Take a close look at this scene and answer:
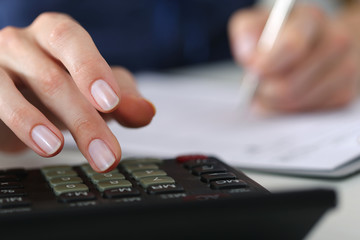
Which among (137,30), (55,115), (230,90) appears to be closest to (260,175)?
(55,115)

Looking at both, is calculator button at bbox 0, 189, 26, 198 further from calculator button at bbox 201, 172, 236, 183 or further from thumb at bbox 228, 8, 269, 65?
thumb at bbox 228, 8, 269, 65

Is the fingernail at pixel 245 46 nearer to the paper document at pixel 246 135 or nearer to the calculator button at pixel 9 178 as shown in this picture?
the paper document at pixel 246 135

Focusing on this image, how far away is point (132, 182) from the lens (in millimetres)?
280

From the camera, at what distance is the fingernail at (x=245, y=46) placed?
66 cm

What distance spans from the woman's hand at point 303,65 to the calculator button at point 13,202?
0.41m

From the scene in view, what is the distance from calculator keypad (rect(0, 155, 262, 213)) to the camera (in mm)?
248

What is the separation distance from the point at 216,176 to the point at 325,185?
11 centimetres

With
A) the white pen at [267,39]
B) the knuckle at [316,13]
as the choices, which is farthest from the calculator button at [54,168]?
the knuckle at [316,13]

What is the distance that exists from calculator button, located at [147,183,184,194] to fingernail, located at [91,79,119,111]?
0.05 metres

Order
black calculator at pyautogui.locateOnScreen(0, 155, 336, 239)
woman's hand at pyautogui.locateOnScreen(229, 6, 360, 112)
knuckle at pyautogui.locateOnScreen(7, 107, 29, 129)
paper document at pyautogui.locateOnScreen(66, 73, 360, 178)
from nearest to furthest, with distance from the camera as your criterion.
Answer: black calculator at pyautogui.locateOnScreen(0, 155, 336, 239) < knuckle at pyautogui.locateOnScreen(7, 107, 29, 129) < paper document at pyautogui.locateOnScreen(66, 73, 360, 178) < woman's hand at pyautogui.locateOnScreen(229, 6, 360, 112)

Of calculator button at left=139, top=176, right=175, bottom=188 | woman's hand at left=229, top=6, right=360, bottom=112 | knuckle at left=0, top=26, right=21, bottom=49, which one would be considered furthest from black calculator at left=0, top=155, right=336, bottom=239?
woman's hand at left=229, top=6, right=360, bottom=112

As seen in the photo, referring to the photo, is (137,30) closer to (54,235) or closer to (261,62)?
(261,62)

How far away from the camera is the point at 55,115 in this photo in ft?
1.05

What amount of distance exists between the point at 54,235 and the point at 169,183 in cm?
9
